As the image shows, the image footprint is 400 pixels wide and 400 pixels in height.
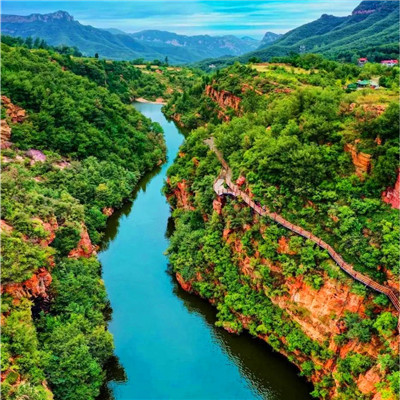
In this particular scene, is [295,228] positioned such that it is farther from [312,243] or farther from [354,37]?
[354,37]

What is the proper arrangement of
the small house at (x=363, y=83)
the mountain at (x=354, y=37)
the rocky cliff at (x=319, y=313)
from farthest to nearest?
the mountain at (x=354, y=37) < the small house at (x=363, y=83) < the rocky cliff at (x=319, y=313)

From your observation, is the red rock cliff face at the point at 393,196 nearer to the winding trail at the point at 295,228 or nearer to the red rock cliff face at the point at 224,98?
the winding trail at the point at 295,228

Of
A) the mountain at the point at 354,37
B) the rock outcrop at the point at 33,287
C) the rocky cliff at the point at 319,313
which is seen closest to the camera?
the rocky cliff at the point at 319,313

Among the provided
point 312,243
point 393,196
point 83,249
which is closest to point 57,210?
point 83,249

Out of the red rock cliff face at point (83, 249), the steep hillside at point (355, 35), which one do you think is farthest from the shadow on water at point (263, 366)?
the steep hillside at point (355, 35)

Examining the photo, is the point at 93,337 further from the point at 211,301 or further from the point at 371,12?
the point at 371,12

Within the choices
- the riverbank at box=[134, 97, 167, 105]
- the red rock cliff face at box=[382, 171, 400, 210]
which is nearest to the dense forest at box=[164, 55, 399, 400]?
the red rock cliff face at box=[382, 171, 400, 210]

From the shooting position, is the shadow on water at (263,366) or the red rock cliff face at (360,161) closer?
the shadow on water at (263,366)
